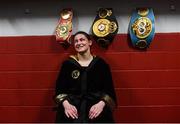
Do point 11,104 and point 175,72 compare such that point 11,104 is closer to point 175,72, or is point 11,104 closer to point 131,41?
point 131,41

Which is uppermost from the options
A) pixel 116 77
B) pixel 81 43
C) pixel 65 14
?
pixel 65 14

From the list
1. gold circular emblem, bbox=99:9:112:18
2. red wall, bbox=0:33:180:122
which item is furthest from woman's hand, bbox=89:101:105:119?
gold circular emblem, bbox=99:9:112:18

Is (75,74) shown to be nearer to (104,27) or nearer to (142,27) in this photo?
(104,27)

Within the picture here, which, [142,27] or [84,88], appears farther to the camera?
[142,27]

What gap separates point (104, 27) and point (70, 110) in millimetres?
685

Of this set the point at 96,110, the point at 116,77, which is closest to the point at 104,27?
the point at 116,77

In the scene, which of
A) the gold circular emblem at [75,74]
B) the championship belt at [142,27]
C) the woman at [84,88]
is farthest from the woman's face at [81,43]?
the championship belt at [142,27]

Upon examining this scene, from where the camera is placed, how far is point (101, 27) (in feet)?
8.57

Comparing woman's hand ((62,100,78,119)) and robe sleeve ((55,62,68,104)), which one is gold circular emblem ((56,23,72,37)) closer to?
robe sleeve ((55,62,68,104))

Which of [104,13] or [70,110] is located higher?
[104,13]

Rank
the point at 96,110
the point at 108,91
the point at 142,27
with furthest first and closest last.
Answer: the point at 142,27 < the point at 108,91 < the point at 96,110

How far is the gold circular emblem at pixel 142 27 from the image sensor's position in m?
2.57

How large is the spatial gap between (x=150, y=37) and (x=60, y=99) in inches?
31.0

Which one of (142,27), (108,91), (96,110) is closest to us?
(96,110)
